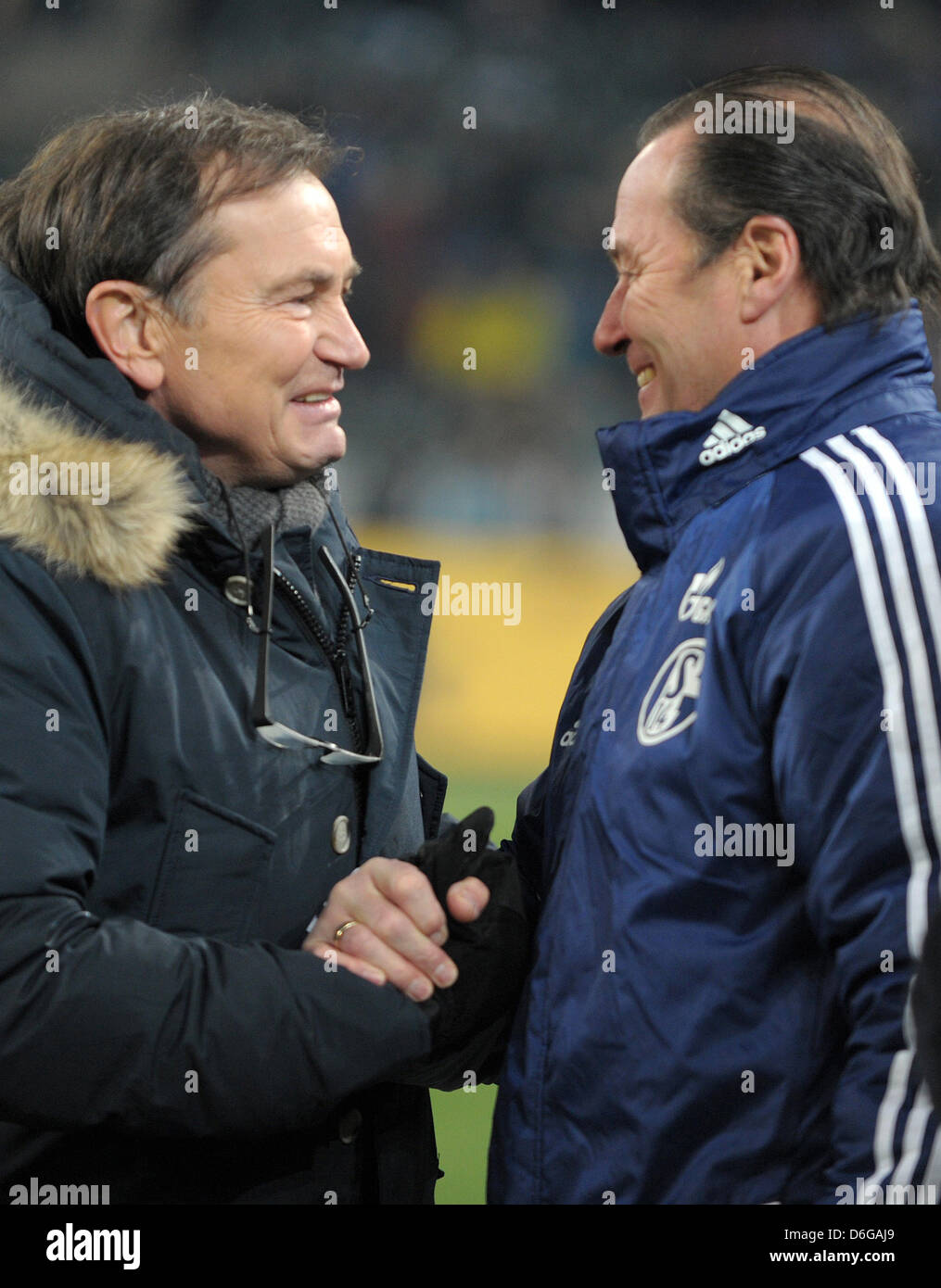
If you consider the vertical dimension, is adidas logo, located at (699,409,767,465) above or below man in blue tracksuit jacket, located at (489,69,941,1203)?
above

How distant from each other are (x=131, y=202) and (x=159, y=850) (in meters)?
0.61

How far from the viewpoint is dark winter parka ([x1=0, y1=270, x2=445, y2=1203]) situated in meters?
1.07

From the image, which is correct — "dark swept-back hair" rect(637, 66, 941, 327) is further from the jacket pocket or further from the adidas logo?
the jacket pocket

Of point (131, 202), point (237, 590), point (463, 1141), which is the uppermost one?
point (131, 202)

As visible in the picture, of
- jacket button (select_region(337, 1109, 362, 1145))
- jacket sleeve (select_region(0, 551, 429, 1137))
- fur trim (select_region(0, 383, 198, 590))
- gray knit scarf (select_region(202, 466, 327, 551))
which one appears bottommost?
jacket button (select_region(337, 1109, 362, 1145))

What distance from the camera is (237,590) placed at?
1268 mm

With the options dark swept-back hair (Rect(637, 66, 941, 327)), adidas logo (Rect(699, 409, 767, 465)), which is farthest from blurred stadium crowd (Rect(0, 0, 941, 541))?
adidas logo (Rect(699, 409, 767, 465))

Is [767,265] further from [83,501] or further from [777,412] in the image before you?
[83,501]

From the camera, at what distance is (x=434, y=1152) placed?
1.41m

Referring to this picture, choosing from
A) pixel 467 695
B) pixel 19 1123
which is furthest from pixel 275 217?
pixel 467 695

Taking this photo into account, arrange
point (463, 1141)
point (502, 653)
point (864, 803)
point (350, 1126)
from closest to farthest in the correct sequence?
point (864, 803), point (350, 1126), point (463, 1141), point (502, 653)

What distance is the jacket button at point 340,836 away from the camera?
1288 mm

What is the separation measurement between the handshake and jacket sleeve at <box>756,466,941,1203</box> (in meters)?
0.32

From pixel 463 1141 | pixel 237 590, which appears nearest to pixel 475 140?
pixel 463 1141
